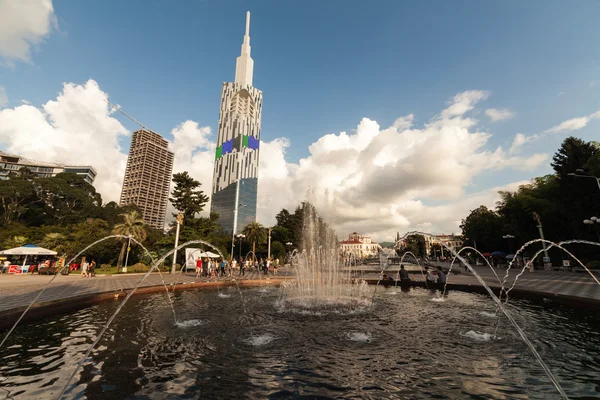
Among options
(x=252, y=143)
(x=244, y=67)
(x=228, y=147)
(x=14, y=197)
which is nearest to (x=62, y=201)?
(x=14, y=197)

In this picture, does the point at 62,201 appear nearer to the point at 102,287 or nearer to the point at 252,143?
the point at 102,287

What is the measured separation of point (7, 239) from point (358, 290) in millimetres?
53995

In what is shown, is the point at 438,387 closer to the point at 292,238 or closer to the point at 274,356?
the point at 274,356

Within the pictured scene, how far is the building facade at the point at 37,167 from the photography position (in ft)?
340

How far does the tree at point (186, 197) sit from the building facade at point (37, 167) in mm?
78219

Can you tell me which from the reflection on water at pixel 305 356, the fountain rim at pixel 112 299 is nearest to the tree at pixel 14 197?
the fountain rim at pixel 112 299

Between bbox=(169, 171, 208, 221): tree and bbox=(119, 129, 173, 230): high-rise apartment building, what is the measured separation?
4024 inches

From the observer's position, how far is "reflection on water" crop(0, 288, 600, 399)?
4.59 m

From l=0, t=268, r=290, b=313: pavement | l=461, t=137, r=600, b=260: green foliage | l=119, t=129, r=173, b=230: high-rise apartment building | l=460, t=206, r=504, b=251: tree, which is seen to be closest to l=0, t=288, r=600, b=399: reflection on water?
l=0, t=268, r=290, b=313: pavement

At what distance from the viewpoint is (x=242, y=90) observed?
548 feet

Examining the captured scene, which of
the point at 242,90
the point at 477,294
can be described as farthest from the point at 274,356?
the point at 242,90

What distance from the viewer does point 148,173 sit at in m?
149

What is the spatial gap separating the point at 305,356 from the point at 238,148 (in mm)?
161387

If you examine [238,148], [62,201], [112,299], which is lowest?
[112,299]
